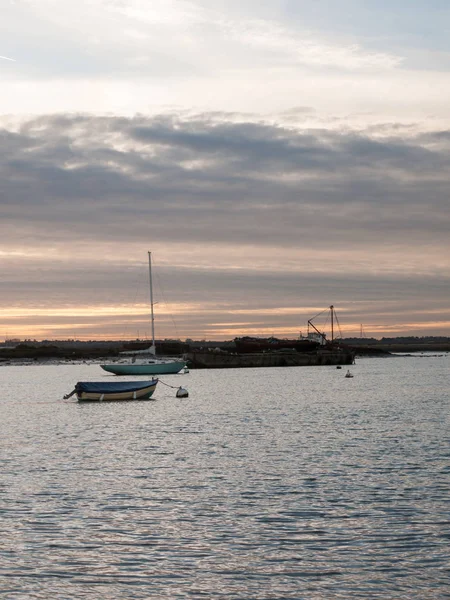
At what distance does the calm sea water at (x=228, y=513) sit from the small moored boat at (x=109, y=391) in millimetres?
33877

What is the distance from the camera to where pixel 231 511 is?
30.3 metres

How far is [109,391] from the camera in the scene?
99688mm

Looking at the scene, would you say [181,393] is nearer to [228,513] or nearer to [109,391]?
[109,391]

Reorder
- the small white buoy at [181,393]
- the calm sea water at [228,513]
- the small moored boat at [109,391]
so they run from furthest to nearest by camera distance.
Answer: the small white buoy at [181,393] → the small moored boat at [109,391] → the calm sea water at [228,513]

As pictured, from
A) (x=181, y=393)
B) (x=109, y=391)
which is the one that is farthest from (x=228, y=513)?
(x=181, y=393)

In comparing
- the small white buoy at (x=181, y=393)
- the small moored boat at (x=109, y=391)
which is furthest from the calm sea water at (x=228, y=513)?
the small white buoy at (x=181, y=393)

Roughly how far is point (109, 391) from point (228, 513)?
234ft

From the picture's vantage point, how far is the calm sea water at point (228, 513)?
21297mm

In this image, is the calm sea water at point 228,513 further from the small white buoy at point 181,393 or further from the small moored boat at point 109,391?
the small white buoy at point 181,393

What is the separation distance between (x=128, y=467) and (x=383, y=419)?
117 ft

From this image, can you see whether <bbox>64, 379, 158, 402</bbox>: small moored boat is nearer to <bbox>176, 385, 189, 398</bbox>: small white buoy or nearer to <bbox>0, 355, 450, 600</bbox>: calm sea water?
<bbox>176, 385, 189, 398</bbox>: small white buoy

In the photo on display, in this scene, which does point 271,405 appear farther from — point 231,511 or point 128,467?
point 231,511

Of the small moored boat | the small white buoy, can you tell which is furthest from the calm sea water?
the small white buoy

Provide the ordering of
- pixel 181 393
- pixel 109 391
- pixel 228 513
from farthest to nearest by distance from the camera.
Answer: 1. pixel 181 393
2. pixel 109 391
3. pixel 228 513
